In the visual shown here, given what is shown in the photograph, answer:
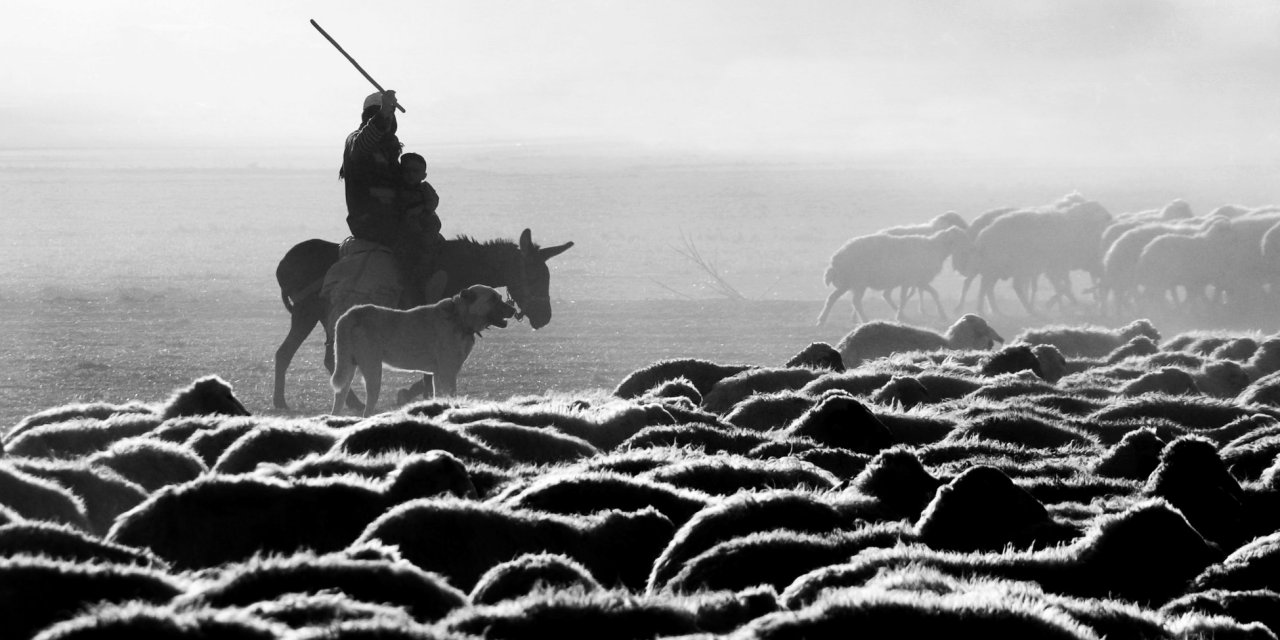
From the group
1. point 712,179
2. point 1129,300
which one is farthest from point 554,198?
point 1129,300

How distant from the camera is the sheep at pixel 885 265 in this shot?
3212cm

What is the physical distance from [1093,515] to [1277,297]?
1052 inches

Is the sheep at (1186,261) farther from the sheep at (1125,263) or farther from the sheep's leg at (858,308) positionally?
the sheep's leg at (858,308)

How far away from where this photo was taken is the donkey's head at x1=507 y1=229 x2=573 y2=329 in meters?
16.9

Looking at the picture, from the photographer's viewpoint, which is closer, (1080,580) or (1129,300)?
(1080,580)

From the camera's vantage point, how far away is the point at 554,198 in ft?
260

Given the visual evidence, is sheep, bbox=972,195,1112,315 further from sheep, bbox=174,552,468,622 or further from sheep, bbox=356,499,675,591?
sheep, bbox=174,552,468,622

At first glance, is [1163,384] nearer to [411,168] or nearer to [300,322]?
[411,168]

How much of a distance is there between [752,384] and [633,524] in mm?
6815

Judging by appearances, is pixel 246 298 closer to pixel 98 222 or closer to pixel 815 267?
pixel 815 267

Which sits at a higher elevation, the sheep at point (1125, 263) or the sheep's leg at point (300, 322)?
the sheep's leg at point (300, 322)

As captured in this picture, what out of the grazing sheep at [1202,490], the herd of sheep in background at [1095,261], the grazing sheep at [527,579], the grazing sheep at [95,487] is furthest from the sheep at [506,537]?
the herd of sheep in background at [1095,261]

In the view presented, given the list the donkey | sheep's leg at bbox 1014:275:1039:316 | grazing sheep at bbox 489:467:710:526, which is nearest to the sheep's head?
the donkey

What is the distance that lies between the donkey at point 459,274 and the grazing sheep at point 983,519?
397 inches
